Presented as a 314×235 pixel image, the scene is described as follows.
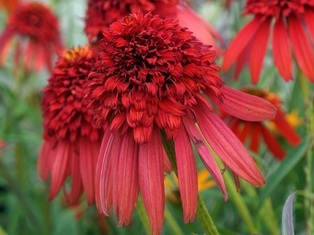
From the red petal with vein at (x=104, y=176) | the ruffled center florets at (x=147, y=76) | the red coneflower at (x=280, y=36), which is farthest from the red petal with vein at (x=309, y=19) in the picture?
the red petal with vein at (x=104, y=176)

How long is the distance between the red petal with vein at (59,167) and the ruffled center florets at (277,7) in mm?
312

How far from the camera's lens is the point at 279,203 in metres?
1.14

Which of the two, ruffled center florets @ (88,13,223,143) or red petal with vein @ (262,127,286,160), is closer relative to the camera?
ruffled center florets @ (88,13,223,143)

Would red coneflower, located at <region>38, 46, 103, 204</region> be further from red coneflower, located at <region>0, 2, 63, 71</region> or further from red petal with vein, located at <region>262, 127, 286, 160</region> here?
red coneflower, located at <region>0, 2, 63, 71</region>

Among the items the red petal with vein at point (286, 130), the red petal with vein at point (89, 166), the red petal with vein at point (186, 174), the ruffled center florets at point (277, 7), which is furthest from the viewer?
the red petal with vein at point (286, 130)

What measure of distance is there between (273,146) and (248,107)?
40 centimetres

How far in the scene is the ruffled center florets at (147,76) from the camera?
20.9 inches

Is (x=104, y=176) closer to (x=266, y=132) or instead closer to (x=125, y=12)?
(x=125, y=12)

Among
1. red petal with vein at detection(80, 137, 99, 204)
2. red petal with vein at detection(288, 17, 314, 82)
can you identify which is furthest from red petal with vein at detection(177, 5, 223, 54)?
red petal with vein at detection(80, 137, 99, 204)

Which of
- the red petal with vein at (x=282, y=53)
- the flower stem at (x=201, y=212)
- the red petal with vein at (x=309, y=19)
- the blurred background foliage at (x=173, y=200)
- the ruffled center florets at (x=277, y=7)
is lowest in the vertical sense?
the blurred background foliage at (x=173, y=200)

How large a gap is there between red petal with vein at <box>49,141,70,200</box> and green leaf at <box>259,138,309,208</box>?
0.23 m

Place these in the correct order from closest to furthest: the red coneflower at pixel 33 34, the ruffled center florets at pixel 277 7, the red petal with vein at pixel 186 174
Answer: the red petal with vein at pixel 186 174
the ruffled center florets at pixel 277 7
the red coneflower at pixel 33 34

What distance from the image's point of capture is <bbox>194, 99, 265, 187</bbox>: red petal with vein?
52cm

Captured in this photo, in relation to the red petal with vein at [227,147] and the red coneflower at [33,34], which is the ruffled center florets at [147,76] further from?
the red coneflower at [33,34]
